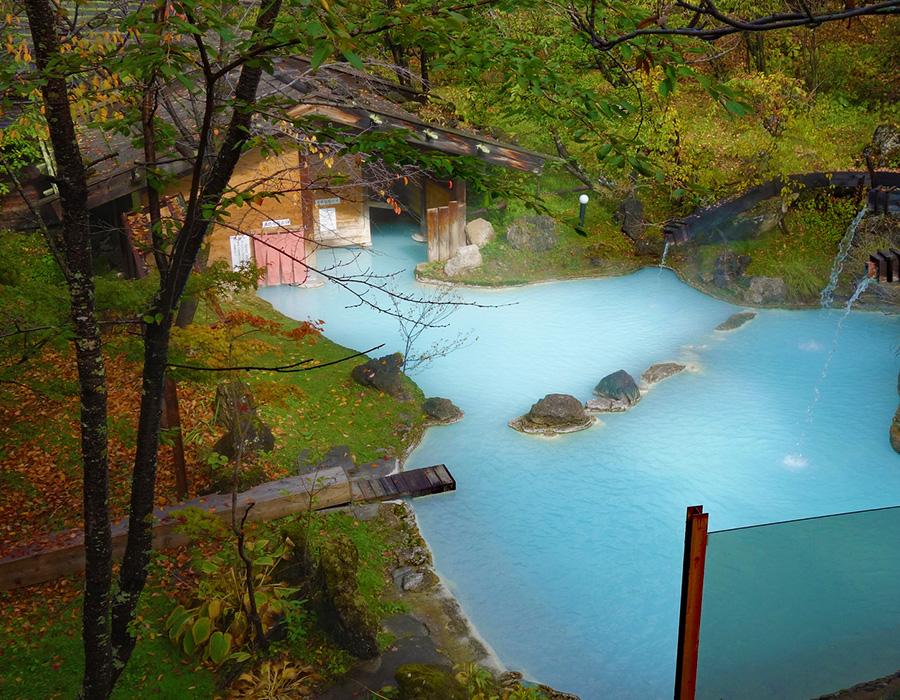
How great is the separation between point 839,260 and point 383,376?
1017cm

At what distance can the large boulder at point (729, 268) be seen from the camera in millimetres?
17203

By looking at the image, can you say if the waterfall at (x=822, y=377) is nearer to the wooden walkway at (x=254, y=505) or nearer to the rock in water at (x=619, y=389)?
the rock in water at (x=619, y=389)

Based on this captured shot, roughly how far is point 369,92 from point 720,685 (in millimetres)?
14366

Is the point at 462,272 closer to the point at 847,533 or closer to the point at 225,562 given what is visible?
the point at 225,562

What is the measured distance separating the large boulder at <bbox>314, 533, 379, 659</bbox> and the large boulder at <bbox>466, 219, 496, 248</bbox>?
1239cm

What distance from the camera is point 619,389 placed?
12.7 metres

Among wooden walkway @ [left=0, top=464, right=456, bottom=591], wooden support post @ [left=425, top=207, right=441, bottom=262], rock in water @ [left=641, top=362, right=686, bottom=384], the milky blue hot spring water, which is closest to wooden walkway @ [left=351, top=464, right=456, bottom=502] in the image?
wooden walkway @ [left=0, top=464, right=456, bottom=591]

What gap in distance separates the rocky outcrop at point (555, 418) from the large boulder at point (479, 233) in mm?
7538

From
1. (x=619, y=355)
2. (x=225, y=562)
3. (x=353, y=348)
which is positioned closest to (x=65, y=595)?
(x=225, y=562)

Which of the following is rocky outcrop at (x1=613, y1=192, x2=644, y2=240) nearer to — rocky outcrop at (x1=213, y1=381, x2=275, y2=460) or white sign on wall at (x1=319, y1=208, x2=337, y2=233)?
white sign on wall at (x1=319, y1=208, x2=337, y2=233)

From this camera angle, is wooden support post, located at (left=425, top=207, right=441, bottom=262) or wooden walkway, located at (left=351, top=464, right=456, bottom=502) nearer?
wooden walkway, located at (left=351, top=464, right=456, bottom=502)

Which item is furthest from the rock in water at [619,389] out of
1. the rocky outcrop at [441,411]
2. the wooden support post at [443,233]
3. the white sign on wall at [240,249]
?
the white sign on wall at [240,249]

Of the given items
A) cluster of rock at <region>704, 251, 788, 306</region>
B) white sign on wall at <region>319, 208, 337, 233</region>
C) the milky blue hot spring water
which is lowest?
the milky blue hot spring water

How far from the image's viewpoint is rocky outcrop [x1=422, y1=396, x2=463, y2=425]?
12258 mm
